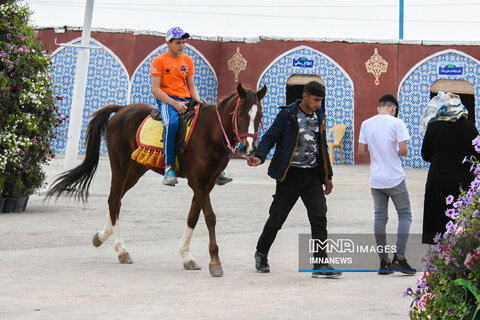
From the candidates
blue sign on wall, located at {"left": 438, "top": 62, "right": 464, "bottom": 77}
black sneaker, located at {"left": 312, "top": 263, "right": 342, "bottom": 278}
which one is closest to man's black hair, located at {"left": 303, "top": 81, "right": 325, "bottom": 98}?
black sneaker, located at {"left": 312, "top": 263, "right": 342, "bottom": 278}

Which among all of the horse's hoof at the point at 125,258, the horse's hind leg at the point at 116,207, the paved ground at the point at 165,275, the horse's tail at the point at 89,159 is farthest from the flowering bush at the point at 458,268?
the horse's tail at the point at 89,159

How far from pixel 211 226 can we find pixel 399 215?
175 centimetres

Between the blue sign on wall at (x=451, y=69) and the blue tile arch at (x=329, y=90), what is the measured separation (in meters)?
3.28

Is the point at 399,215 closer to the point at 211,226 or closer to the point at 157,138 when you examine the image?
the point at 211,226

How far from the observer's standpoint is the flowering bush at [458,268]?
3742mm

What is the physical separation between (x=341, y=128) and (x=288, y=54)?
11.3 ft

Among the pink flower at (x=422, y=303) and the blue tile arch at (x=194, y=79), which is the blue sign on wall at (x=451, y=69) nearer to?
the blue tile arch at (x=194, y=79)

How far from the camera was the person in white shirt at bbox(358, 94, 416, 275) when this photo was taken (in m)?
A: 7.62

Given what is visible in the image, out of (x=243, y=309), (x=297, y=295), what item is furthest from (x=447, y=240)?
(x=297, y=295)

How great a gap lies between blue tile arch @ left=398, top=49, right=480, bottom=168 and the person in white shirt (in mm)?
22750

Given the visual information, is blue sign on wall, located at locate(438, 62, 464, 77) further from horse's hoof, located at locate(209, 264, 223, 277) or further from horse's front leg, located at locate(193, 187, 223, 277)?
horse's hoof, located at locate(209, 264, 223, 277)

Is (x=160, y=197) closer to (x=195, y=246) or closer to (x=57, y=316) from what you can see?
(x=195, y=246)

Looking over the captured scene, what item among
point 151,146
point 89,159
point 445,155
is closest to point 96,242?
point 151,146

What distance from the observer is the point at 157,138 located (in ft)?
27.2
